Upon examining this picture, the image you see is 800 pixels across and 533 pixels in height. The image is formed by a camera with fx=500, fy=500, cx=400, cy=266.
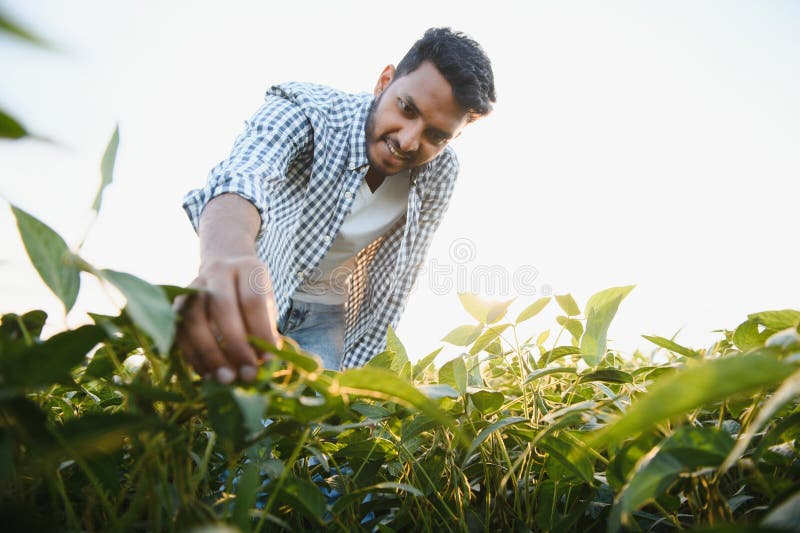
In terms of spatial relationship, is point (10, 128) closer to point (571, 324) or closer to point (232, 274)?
point (232, 274)

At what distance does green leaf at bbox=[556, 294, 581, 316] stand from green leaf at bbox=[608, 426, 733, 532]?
0.25 meters

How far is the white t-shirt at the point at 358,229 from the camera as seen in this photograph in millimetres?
1803

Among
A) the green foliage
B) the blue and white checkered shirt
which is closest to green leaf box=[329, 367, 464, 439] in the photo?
the green foliage

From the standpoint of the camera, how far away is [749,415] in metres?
0.32

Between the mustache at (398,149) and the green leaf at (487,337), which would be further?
the mustache at (398,149)

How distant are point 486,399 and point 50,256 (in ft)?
1.09

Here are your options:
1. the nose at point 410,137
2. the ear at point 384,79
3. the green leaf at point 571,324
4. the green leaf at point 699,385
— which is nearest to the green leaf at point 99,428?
the green leaf at point 699,385

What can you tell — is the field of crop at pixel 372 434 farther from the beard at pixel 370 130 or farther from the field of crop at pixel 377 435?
the beard at pixel 370 130

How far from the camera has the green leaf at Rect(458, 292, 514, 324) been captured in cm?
49

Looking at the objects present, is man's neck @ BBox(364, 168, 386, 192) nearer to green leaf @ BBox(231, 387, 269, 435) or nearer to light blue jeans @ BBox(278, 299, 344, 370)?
light blue jeans @ BBox(278, 299, 344, 370)

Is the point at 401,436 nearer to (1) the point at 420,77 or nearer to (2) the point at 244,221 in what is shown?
(2) the point at 244,221

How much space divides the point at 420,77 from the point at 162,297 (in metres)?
1.37

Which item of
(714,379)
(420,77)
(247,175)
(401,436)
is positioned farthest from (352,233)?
(714,379)

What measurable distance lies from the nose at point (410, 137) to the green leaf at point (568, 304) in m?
1.00
